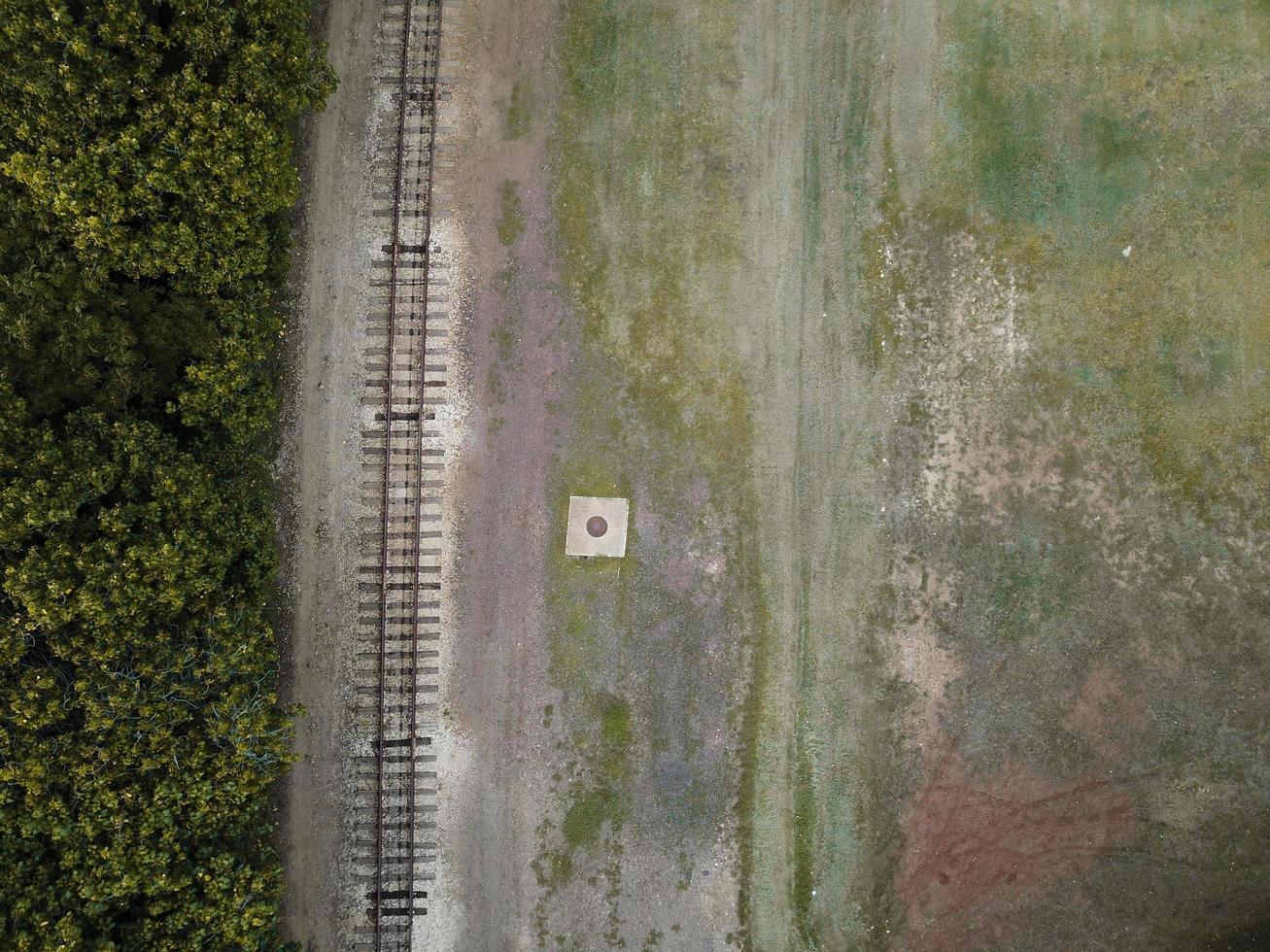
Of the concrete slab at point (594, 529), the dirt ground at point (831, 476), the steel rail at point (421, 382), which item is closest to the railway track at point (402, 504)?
the steel rail at point (421, 382)

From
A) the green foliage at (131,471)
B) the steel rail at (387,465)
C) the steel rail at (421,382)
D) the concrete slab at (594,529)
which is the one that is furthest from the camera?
the concrete slab at (594,529)

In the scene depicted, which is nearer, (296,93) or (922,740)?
(296,93)

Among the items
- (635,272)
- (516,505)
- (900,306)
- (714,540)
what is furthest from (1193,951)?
(635,272)

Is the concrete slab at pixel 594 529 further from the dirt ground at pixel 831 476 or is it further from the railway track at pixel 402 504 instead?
the railway track at pixel 402 504

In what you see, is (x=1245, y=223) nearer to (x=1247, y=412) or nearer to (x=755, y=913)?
(x=1247, y=412)

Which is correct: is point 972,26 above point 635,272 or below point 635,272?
above

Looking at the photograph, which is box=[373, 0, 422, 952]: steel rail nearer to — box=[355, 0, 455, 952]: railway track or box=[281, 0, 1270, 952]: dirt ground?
box=[355, 0, 455, 952]: railway track

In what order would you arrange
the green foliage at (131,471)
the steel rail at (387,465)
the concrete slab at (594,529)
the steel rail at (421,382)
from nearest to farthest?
the green foliage at (131,471) < the steel rail at (387,465) < the steel rail at (421,382) < the concrete slab at (594,529)
